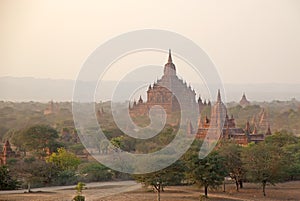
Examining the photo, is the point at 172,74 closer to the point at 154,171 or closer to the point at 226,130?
the point at 226,130

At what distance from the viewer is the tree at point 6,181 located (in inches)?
441

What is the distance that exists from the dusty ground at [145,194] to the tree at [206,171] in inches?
13.5

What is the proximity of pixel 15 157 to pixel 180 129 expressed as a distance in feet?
20.9

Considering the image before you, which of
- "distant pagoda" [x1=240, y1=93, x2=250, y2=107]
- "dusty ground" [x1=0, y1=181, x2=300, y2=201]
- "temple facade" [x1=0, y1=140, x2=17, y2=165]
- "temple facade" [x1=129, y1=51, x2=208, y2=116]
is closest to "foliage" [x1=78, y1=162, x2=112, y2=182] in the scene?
"dusty ground" [x1=0, y1=181, x2=300, y2=201]

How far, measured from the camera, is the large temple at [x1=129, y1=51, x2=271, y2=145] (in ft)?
59.0

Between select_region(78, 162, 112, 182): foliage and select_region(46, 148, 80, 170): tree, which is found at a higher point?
select_region(46, 148, 80, 170): tree

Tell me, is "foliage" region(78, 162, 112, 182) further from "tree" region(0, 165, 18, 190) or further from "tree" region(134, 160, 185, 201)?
"tree" region(134, 160, 185, 201)

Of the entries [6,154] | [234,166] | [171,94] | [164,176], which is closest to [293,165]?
[234,166]

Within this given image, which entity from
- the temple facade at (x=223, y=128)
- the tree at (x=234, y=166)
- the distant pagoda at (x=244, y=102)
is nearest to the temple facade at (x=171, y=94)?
the temple facade at (x=223, y=128)

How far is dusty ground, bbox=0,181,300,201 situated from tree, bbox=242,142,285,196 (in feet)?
1.24

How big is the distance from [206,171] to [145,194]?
5.12ft

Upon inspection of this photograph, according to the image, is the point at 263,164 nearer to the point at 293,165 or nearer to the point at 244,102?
the point at 293,165

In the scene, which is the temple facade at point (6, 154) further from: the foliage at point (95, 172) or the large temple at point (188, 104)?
the large temple at point (188, 104)

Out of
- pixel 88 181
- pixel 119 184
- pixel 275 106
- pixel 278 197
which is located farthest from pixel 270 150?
pixel 275 106
